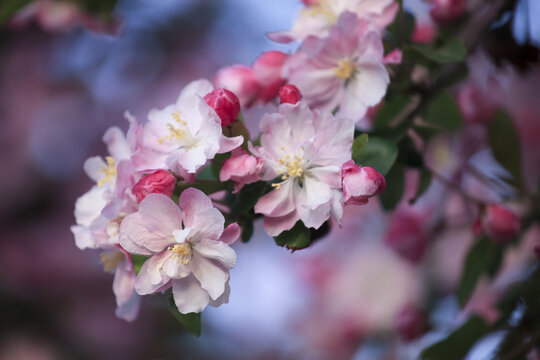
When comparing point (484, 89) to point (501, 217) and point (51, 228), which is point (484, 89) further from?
point (51, 228)

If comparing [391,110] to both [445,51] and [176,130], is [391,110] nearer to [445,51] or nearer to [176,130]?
[445,51]

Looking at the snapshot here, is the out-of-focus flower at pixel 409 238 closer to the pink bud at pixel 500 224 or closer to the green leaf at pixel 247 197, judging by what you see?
the pink bud at pixel 500 224

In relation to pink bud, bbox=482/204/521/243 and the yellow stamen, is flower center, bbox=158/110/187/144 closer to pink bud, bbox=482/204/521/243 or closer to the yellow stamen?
the yellow stamen

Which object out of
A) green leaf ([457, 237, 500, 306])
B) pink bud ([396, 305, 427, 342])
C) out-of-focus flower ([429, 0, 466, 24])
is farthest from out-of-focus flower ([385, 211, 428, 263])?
out-of-focus flower ([429, 0, 466, 24])

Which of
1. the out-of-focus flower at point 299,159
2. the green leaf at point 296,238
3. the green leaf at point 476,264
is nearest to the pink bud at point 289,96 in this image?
the out-of-focus flower at point 299,159

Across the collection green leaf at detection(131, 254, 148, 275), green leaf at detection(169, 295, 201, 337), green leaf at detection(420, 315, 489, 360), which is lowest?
green leaf at detection(420, 315, 489, 360)

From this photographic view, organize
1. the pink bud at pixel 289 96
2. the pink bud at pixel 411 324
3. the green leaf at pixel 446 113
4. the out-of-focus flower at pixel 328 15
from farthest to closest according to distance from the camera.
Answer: the pink bud at pixel 411 324 < the green leaf at pixel 446 113 < the out-of-focus flower at pixel 328 15 < the pink bud at pixel 289 96

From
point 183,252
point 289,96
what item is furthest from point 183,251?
point 289,96
